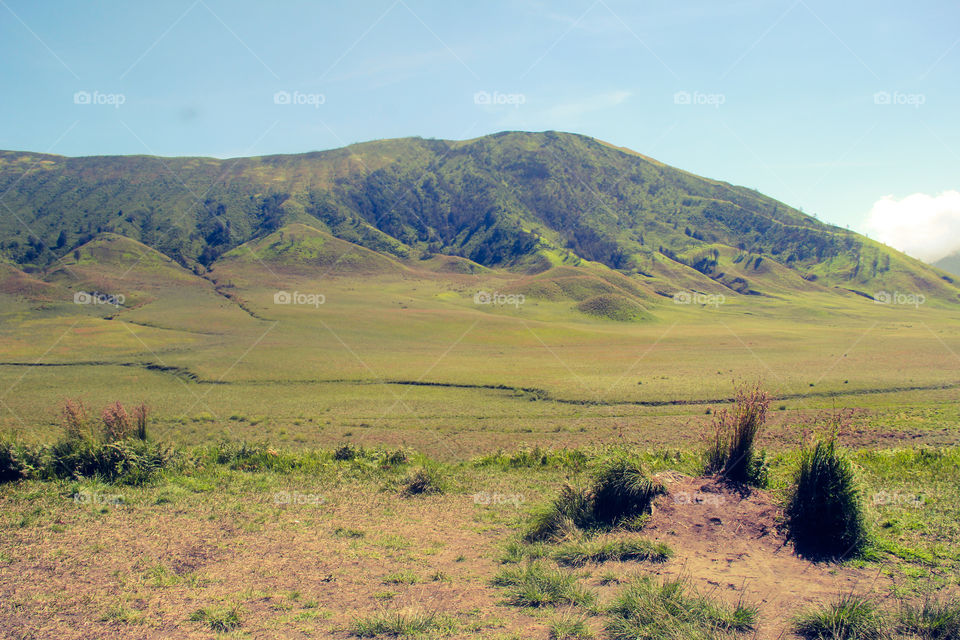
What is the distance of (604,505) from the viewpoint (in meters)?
8.52

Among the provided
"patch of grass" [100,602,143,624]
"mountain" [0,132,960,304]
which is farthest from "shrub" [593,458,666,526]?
"mountain" [0,132,960,304]

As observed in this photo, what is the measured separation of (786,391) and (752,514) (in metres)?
26.4

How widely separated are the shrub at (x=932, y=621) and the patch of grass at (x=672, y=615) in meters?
1.30

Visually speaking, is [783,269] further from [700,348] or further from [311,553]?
[311,553]

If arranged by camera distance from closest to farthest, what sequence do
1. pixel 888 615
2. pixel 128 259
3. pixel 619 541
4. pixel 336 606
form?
pixel 888 615 → pixel 336 606 → pixel 619 541 → pixel 128 259

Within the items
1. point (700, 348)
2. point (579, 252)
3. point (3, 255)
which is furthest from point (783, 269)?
point (3, 255)

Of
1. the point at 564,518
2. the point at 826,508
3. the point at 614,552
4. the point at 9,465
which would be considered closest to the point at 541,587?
the point at 614,552

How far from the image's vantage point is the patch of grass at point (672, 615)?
16.1 feet

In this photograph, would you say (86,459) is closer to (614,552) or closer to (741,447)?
(614,552)

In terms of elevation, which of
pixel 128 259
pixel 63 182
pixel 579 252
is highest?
pixel 63 182

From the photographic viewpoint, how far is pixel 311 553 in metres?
7.73

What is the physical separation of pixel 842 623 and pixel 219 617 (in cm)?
625

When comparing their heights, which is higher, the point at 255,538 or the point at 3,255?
the point at 3,255

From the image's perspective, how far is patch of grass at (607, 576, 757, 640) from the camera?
4914 mm
